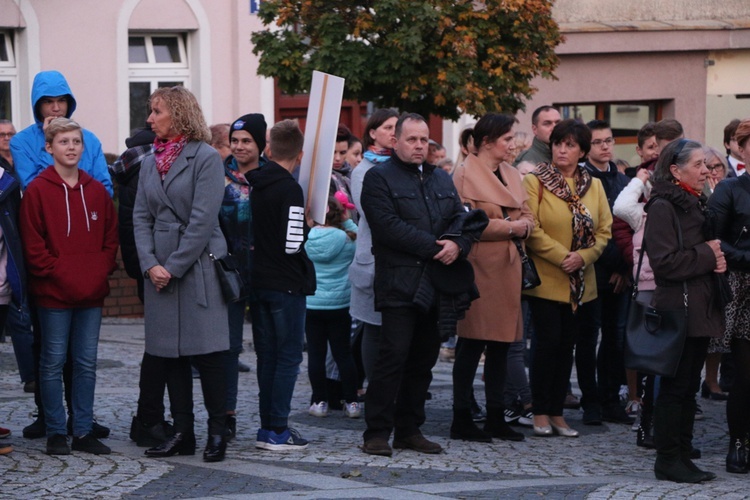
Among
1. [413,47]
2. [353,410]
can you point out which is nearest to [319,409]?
[353,410]

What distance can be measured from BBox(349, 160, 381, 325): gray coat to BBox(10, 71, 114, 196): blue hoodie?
1554 millimetres

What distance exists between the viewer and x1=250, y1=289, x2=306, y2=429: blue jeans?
8352 mm

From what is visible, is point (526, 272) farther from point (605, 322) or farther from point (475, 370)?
point (605, 322)

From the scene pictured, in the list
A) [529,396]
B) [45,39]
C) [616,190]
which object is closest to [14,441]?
[529,396]

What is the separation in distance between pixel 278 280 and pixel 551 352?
6.41 ft

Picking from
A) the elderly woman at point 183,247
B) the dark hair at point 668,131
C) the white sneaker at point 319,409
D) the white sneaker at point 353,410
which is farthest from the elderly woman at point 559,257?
the elderly woman at point 183,247

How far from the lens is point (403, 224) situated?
8.20 m

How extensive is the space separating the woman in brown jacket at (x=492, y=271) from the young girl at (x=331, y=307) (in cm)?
115

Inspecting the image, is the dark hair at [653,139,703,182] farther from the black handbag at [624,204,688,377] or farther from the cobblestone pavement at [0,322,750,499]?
the cobblestone pavement at [0,322,750,499]

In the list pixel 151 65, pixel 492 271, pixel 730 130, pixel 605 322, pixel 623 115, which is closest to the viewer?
pixel 492 271

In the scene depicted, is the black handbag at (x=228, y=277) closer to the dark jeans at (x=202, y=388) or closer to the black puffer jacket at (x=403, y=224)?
the dark jeans at (x=202, y=388)

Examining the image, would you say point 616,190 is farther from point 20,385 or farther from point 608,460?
point 20,385

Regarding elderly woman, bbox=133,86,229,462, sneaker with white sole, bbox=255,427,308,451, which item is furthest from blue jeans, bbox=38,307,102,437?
sneaker with white sole, bbox=255,427,308,451

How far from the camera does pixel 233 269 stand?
8.04 metres
